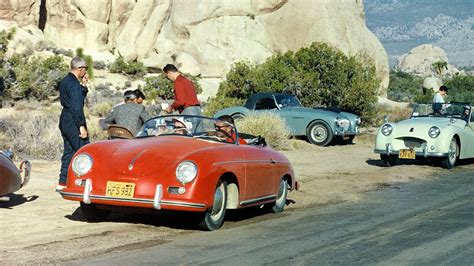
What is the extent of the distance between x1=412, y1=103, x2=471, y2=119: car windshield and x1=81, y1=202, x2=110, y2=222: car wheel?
1118 centimetres

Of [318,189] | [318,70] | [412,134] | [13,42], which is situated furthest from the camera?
[13,42]

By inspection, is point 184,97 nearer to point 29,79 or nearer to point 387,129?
point 387,129

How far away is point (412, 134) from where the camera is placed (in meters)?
17.7

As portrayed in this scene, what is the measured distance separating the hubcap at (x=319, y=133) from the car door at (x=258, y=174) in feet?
46.6

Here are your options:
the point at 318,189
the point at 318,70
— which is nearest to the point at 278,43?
the point at 318,70

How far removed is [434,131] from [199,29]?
4135cm

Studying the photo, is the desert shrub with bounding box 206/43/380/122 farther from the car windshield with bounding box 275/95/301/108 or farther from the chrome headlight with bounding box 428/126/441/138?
the chrome headlight with bounding box 428/126/441/138

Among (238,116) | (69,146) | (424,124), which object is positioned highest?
(424,124)

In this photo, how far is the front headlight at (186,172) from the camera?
8.62m

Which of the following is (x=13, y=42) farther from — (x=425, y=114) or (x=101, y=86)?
(x=425, y=114)

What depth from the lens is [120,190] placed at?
342 inches

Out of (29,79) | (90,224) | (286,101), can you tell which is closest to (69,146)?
(90,224)

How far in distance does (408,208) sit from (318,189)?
2.81m

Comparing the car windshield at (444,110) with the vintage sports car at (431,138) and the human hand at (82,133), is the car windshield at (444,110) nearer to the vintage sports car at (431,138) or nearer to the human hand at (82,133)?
the vintage sports car at (431,138)
